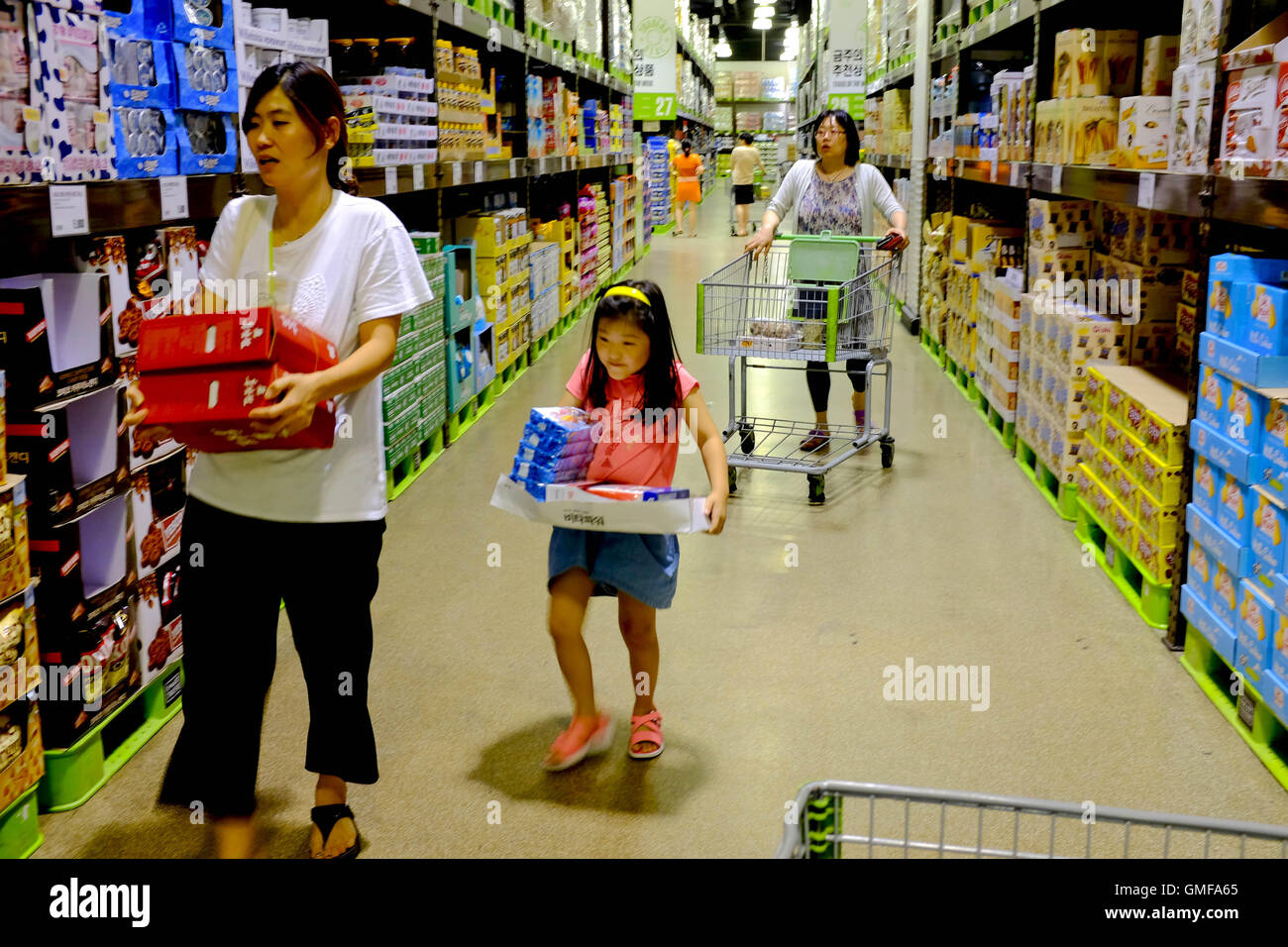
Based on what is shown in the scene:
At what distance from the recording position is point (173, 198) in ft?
9.64

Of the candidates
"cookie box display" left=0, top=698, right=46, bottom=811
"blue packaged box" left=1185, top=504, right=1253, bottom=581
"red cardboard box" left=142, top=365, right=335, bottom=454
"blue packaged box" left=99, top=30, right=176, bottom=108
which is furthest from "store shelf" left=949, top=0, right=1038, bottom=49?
"cookie box display" left=0, top=698, right=46, bottom=811

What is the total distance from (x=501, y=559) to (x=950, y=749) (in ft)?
6.28

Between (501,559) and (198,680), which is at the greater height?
(198,680)

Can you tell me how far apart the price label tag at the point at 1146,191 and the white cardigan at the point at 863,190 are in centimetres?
199

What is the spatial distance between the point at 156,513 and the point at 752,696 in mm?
1636

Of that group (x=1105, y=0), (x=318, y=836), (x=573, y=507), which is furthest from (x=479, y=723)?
(x=1105, y=0)

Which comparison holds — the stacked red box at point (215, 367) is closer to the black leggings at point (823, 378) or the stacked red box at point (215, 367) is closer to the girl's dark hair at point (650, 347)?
the girl's dark hair at point (650, 347)

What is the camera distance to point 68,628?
8.61ft

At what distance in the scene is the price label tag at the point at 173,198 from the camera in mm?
2889

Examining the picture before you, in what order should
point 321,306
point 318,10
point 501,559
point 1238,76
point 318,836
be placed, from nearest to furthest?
point 321,306
point 318,836
point 1238,76
point 501,559
point 318,10

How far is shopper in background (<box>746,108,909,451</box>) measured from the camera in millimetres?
5652

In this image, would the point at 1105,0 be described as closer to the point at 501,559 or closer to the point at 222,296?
the point at 501,559

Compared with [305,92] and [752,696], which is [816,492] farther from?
[305,92]

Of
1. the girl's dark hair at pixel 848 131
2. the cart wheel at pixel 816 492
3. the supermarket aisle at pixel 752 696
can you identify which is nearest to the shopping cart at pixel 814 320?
the cart wheel at pixel 816 492
